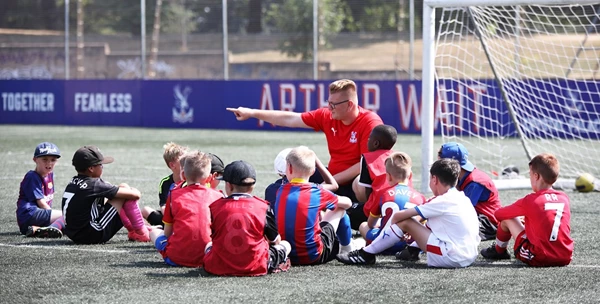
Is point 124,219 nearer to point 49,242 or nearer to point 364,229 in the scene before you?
point 49,242

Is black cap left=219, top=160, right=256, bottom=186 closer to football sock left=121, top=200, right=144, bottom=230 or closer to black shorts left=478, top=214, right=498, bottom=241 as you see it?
football sock left=121, top=200, right=144, bottom=230

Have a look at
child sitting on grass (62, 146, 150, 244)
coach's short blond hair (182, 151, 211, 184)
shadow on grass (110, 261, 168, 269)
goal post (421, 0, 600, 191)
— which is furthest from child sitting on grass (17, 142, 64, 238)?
goal post (421, 0, 600, 191)

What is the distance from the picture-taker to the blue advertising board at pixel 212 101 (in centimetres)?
1962

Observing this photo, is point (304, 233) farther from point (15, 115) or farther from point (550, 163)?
point (15, 115)

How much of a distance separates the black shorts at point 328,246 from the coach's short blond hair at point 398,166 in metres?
0.63

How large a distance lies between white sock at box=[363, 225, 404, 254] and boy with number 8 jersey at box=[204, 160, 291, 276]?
2.63 ft

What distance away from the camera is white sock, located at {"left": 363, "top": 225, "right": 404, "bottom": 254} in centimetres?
647

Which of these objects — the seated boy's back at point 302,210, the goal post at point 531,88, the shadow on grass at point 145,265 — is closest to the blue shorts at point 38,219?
the shadow on grass at point 145,265

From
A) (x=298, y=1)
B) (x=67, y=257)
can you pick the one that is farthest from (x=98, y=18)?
(x=67, y=257)

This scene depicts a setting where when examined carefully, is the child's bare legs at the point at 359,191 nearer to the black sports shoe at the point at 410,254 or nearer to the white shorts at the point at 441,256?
the black sports shoe at the point at 410,254

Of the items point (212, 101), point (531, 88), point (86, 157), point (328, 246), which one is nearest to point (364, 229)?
point (328, 246)

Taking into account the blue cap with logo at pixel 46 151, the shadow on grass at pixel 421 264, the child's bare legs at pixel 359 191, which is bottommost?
the shadow on grass at pixel 421 264

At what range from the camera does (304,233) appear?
6391 millimetres

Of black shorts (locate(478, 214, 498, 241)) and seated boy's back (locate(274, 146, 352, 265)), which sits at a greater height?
seated boy's back (locate(274, 146, 352, 265))
